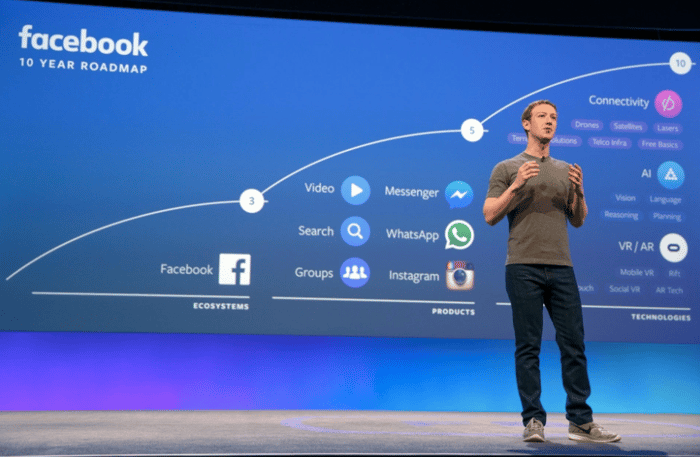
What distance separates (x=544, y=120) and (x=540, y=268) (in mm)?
592

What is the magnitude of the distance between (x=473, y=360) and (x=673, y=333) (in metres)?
1.15

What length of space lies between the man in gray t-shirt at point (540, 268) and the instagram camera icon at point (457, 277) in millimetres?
1196

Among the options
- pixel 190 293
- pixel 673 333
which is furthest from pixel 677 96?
pixel 190 293

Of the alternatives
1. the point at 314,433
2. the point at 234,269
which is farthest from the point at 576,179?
the point at 234,269

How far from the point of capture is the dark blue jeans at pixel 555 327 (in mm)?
2760

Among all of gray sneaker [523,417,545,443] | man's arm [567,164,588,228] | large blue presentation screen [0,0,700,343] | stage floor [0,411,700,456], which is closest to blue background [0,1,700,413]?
large blue presentation screen [0,0,700,343]

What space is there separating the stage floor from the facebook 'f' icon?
0.72 m

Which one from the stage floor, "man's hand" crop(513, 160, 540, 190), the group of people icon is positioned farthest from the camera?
the group of people icon

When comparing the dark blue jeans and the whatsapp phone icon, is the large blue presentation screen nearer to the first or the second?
the whatsapp phone icon

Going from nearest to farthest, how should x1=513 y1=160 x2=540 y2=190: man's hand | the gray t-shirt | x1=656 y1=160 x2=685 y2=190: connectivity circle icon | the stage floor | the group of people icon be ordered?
the stage floor
x1=513 y1=160 x2=540 y2=190: man's hand
the gray t-shirt
the group of people icon
x1=656 y1=160 x2=685 y2=190: connectivity circle icon

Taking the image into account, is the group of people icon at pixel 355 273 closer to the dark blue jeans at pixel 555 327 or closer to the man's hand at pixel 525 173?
the dark blue jeans at pixel 555 327

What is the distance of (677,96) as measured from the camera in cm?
427

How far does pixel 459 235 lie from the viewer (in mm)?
4121

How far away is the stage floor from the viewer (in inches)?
Result: 100
